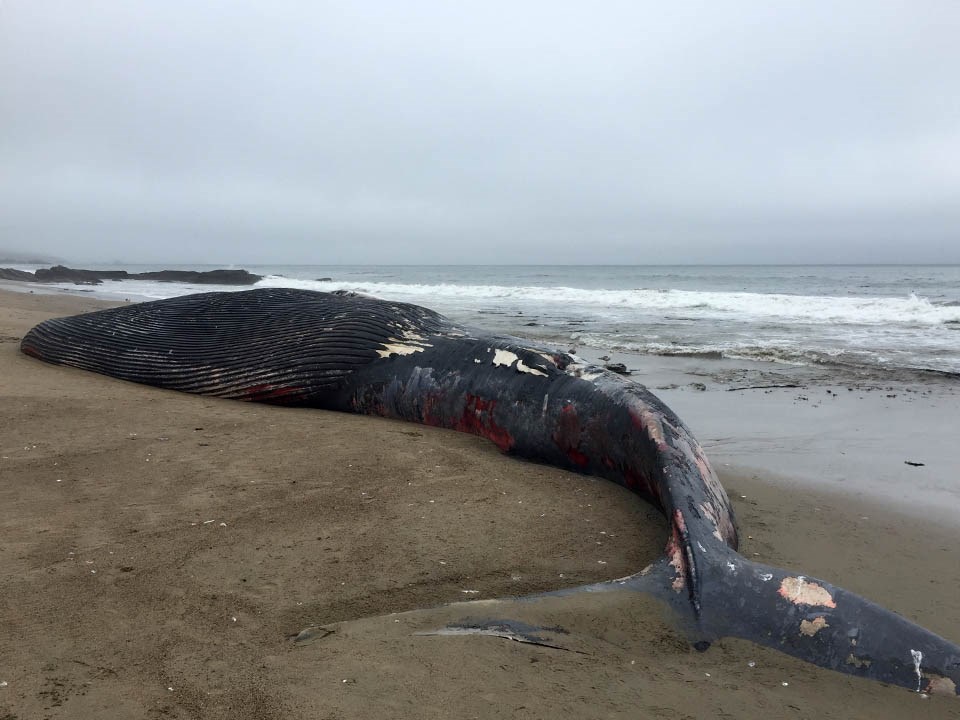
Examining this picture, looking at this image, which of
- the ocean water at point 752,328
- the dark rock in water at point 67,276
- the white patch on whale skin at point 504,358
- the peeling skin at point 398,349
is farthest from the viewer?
the dark rock in water at point 67,276

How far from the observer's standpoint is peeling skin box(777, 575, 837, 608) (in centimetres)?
264

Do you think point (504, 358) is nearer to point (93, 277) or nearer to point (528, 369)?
point (528, 369)

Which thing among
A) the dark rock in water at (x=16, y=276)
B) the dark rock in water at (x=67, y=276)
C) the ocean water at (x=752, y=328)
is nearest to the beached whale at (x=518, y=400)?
the ocean water at (x=752, y=328)

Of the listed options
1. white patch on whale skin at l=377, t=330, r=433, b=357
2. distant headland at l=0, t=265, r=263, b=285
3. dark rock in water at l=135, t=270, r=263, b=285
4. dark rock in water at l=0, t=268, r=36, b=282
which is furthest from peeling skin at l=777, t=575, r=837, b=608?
dark rock in water at l=135, t=270, r=263, b=285

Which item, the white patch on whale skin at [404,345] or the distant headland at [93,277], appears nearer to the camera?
the white patch on whale skin at [404,345]

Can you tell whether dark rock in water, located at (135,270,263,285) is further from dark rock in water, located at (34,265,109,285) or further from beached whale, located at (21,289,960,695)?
beached whale, located at (21,289,960,695)

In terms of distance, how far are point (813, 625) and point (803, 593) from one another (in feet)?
0.41

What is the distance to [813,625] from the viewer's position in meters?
2.60

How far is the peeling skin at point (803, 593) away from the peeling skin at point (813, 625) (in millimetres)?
61

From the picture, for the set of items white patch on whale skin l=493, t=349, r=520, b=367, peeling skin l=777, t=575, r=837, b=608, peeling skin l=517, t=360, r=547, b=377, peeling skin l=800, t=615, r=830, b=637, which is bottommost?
peeling skin l=800, t=615, r=830, b=637

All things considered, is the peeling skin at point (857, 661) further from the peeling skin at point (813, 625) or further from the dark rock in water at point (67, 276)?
the dark rock in water at point (67, 276)

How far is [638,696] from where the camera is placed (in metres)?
2.30

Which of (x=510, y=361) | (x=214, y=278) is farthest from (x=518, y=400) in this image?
(x=214, y=278)

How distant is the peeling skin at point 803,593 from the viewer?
2.64m
